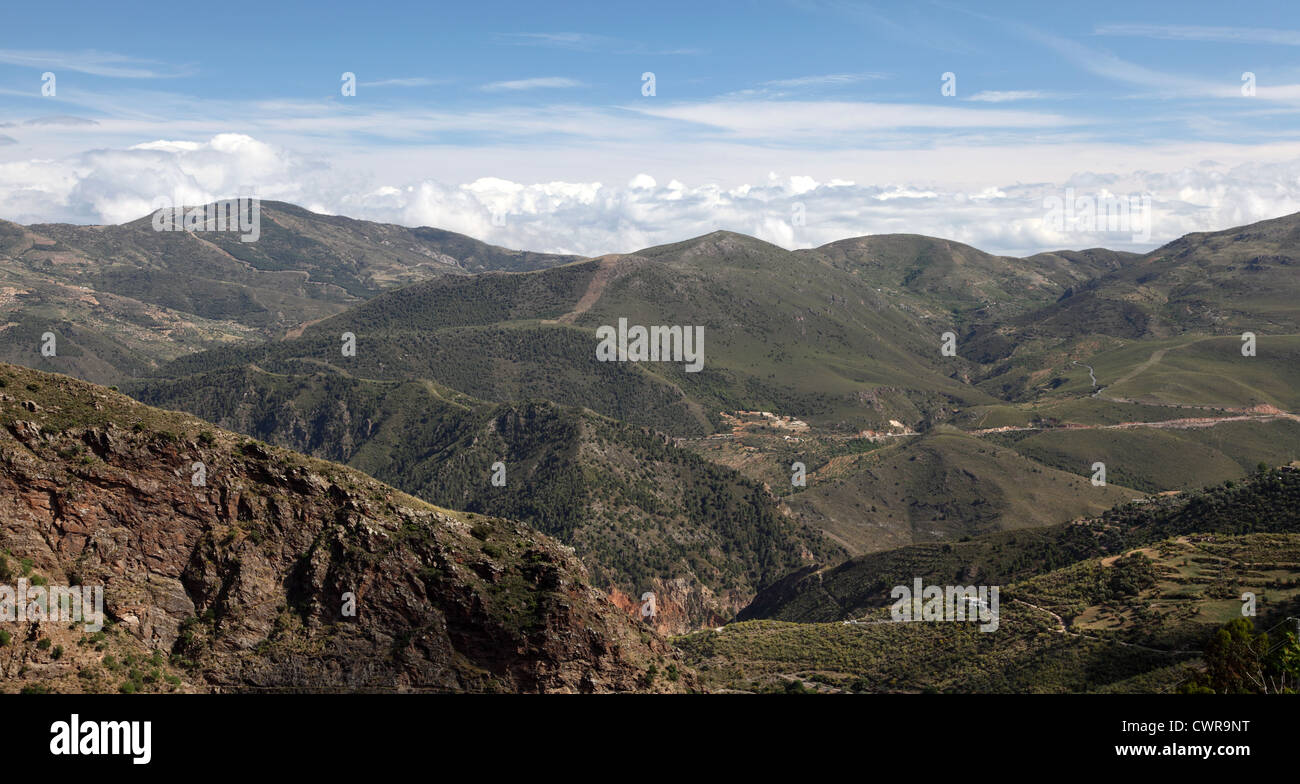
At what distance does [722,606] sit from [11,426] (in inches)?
5034

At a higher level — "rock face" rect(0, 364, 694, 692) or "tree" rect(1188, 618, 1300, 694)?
"rock face" rect(0, 364, 694, 692)

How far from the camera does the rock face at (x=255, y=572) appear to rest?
49625mm

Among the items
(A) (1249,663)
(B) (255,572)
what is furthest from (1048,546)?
(B) (255,572)

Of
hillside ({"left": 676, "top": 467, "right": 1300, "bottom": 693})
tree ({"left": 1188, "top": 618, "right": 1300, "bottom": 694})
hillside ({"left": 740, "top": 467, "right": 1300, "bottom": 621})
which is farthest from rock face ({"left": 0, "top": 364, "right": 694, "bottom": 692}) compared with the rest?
hillside ({"left": 740, "top": 467, "right": 1300, "bottom": 621})

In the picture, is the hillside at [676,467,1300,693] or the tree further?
the hillside at [676,467,1300,693]

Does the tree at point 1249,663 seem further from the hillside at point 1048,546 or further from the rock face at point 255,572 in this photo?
the hillside at point 1048,546

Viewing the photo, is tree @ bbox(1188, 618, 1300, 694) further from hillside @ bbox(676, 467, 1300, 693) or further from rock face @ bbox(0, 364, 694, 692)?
rock face @ bbox(0, 364, 694, 692)

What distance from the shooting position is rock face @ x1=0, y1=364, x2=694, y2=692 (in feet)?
163

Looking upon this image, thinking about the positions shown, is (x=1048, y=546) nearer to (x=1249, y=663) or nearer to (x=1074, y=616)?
(x=1074, y=616)

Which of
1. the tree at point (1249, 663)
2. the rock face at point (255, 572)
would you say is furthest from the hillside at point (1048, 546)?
the rock face at point (255, 572)

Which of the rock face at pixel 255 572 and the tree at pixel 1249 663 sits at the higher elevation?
the rock face at pixel 255 572

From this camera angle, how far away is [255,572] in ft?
183
